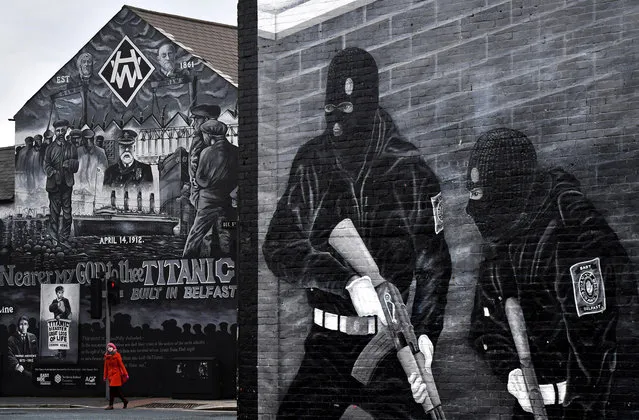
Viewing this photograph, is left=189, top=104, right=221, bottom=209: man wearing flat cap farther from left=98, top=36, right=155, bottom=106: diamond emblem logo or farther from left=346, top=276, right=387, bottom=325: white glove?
left=346, top=276, right=387, bottom=325: white glove

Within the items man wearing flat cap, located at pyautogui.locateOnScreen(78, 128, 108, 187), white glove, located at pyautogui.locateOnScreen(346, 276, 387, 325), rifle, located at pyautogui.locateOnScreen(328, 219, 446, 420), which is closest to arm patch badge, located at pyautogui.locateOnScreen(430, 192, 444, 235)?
rifle, located at pyautogui.locateOnScreen(328, 219, 446, 420)

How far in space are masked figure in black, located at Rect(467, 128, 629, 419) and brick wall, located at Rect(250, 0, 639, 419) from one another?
0.14 m

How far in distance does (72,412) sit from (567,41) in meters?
19.2

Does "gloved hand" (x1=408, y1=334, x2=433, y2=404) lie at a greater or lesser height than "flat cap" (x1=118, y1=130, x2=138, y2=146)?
lesser

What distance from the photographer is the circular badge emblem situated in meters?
12.0

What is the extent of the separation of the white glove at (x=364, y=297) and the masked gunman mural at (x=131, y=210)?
61.3 feet

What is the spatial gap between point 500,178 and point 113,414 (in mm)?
16458

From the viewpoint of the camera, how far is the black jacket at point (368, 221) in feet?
42.8

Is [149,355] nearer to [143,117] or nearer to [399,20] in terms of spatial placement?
[143,117]

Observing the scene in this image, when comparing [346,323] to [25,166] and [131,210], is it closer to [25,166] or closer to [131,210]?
[131,210]

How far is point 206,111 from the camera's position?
1298 inches

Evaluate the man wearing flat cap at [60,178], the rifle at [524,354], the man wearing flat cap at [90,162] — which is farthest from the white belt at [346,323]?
the man wearing flat cap at [60,178]

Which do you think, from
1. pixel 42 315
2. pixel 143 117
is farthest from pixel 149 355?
pixel 143 117

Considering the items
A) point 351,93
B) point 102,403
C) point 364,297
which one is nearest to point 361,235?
point 364,297
